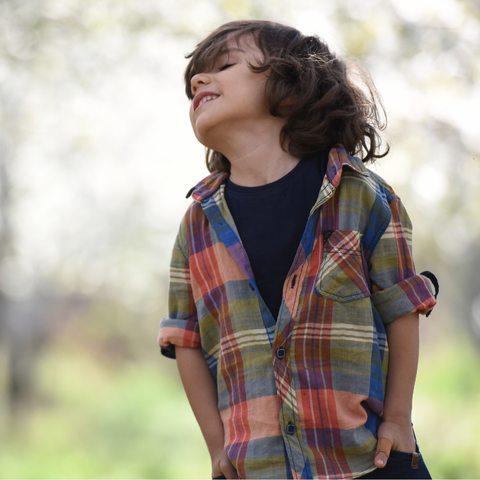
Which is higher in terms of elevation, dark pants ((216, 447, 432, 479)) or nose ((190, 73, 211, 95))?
nose ((190, 73, 211, 95))

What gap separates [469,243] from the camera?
26.4 feet

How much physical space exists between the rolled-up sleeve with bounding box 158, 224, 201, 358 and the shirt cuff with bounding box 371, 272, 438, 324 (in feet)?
1.54

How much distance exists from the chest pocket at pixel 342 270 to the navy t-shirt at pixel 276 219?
0.09 metres

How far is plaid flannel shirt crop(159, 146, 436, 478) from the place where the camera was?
1066 millimetres

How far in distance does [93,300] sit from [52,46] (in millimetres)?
9762

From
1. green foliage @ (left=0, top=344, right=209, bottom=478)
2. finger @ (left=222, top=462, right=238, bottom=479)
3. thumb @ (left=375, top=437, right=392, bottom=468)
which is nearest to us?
thumb @ (left=375, top=437, right=392, bottom=468)

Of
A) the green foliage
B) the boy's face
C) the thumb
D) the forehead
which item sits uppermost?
the forehead

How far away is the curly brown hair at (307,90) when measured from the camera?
4.36ft

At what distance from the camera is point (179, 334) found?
130 cm

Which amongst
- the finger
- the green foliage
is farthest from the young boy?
the green foliage

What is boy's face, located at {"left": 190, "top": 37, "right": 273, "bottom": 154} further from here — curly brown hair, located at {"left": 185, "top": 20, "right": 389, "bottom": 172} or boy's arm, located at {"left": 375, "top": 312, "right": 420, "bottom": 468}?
boy's arm, located at {"left": 375, "top": 312, "right": 420, "bottom": 468}

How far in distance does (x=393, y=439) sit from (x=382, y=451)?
0.04 m

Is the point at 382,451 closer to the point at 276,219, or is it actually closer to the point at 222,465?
the point at 222,465

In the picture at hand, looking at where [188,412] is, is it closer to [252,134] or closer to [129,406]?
[129,406]
